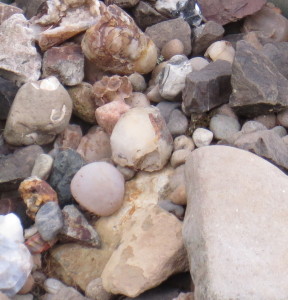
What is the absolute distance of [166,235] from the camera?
2277 millimetres

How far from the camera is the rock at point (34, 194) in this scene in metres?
2.52

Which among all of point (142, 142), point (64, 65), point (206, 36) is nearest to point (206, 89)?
point (142, 142)

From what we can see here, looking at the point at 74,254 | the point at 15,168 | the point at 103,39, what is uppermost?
the point at 103,39

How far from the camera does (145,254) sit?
2.24 metres

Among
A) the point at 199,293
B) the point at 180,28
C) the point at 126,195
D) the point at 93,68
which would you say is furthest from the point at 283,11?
the point at 199,293

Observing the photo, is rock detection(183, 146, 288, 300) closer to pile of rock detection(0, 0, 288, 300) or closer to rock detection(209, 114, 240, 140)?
pile of rock detection(0, 0, 288, 300)

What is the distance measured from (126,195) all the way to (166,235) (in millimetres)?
388

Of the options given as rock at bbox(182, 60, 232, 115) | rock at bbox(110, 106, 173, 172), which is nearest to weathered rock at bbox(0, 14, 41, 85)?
rock at bbox(110, 106, 173, 172)

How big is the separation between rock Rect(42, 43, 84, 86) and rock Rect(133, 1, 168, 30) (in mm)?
415

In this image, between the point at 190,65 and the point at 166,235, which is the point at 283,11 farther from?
the point at 166,235

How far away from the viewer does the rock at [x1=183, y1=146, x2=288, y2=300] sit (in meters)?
1.94

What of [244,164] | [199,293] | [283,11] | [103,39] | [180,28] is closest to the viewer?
[199,293]

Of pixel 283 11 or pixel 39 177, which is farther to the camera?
pixel 283 11

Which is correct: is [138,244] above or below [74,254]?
above
